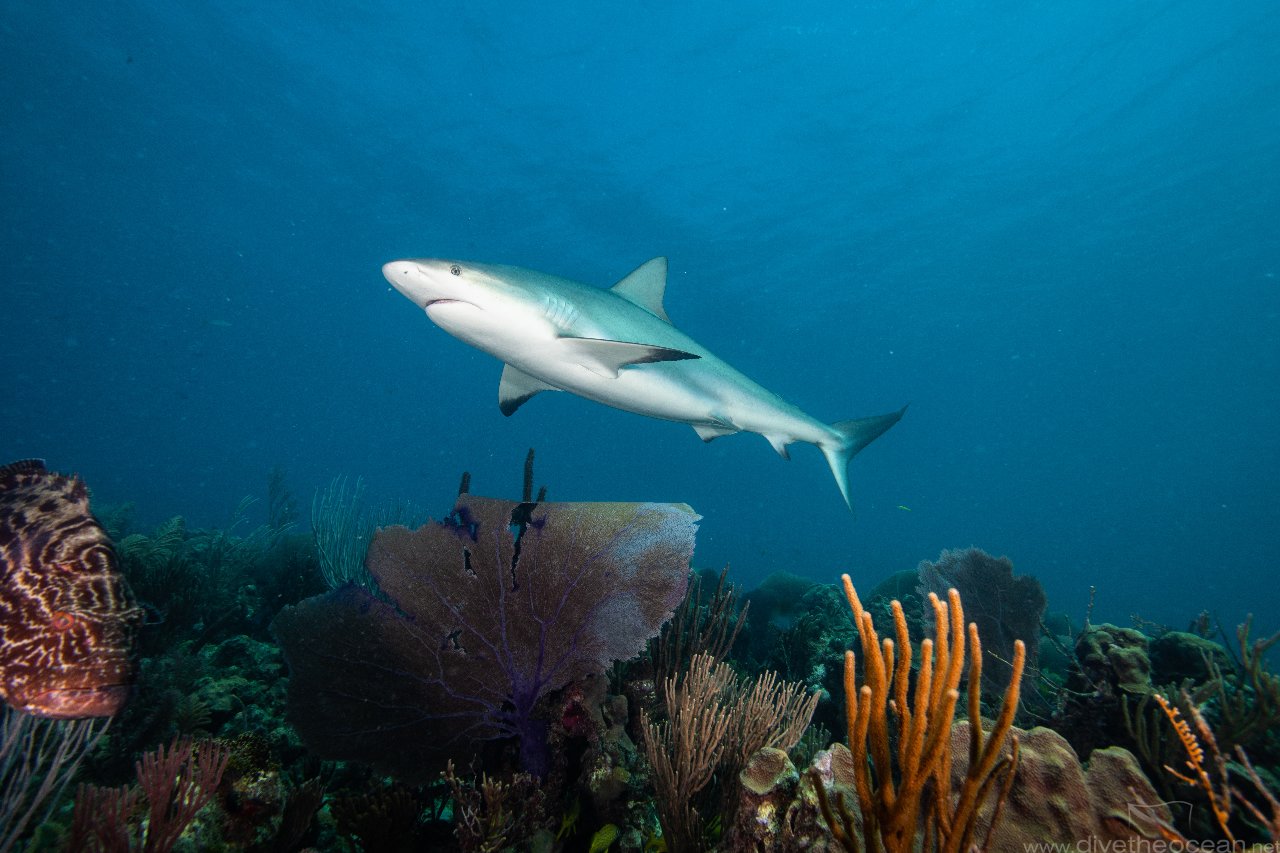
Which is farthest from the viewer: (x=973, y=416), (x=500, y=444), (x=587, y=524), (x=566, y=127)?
(x=500, y=444)

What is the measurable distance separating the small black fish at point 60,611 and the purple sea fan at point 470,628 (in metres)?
1.25

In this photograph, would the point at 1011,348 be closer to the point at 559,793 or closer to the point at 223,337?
the point at 559,793

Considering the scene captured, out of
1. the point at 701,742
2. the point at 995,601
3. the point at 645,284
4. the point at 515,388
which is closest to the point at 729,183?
the point at 645,284

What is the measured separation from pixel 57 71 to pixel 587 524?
52.3 metres

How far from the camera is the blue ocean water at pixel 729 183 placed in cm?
3092

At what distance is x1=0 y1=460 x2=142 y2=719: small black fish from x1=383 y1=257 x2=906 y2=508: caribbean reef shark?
2.36 meters

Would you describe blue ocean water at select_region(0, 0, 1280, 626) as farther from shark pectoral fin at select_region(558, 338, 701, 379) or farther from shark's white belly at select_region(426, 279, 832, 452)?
shark pectoral fin at select_region(558, 338, 701, 379)

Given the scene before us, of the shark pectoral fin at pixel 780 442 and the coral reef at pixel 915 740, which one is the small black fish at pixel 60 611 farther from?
the shark pectoral fin at pixel 780 442

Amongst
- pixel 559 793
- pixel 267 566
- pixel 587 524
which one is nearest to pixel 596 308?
pixel 587 524

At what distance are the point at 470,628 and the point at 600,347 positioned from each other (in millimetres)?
2453

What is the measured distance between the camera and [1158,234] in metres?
43.2

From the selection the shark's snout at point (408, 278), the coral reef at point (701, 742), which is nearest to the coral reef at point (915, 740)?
the coral reef at point (701, 742)

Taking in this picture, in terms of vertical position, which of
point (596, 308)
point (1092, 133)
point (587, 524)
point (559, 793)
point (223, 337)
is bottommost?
point (559, 793)

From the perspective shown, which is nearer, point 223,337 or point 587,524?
point 587,524
